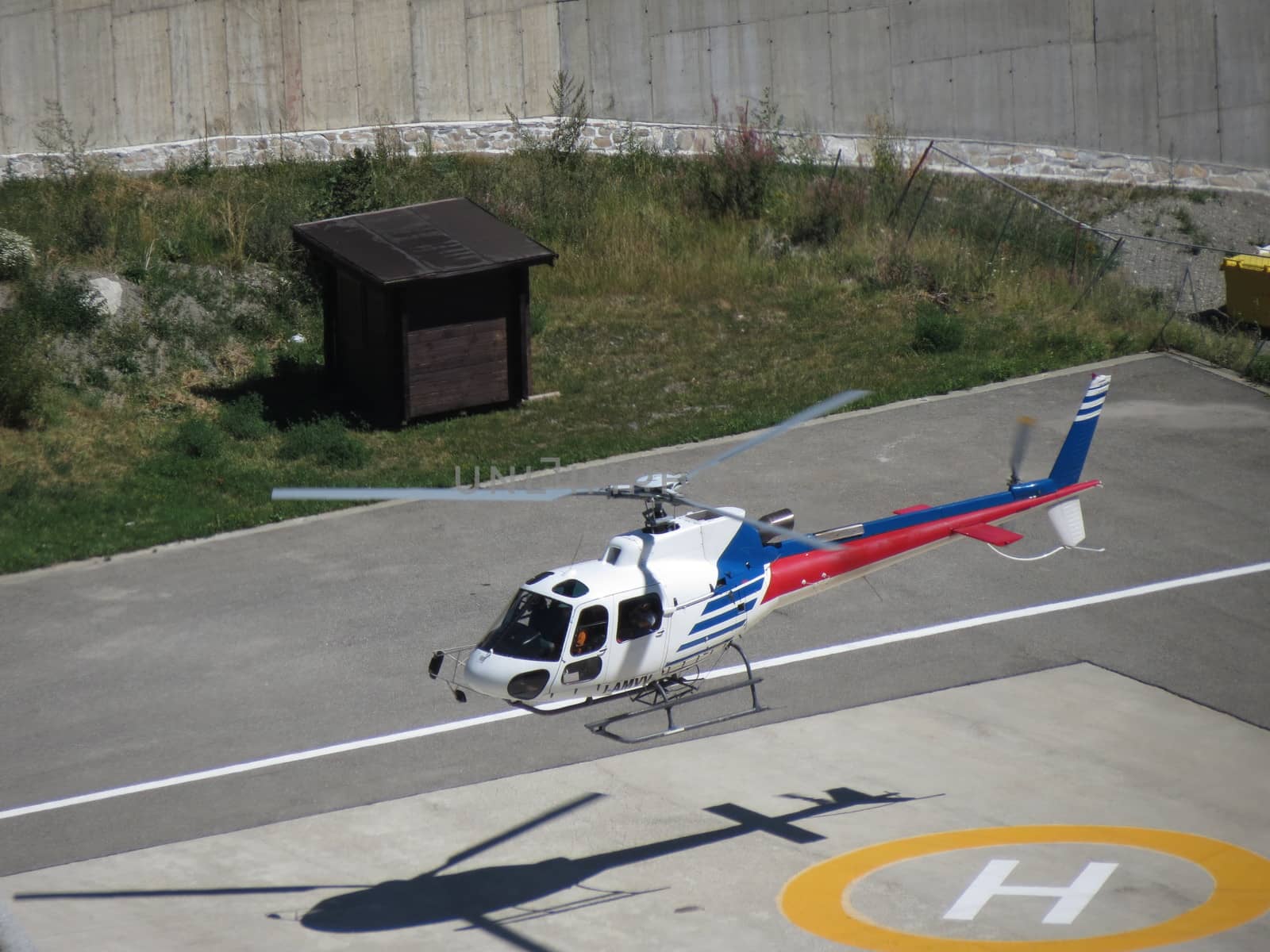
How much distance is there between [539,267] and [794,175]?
6.89 meters

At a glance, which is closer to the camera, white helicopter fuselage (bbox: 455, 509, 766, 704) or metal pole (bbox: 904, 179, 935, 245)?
white helicopter fuselage (bbox: 455, 509, 766, 704)

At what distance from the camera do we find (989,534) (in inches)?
535

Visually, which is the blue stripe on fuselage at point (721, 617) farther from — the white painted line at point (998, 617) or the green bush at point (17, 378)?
the green bush at point (17, 378)

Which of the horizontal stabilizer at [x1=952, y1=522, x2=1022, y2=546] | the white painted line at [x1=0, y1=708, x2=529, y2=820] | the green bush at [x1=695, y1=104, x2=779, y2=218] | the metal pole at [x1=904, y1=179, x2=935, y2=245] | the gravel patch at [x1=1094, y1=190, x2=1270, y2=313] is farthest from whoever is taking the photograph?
the green bush at [x1=695, y1=104, x2=779, y2=218]

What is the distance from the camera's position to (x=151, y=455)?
865 inches

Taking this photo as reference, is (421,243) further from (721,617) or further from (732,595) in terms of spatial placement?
(721,617)

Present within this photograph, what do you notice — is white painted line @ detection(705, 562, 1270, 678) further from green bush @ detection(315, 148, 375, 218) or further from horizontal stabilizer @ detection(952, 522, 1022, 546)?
green bush @ detection(315, 148, 375, 218)

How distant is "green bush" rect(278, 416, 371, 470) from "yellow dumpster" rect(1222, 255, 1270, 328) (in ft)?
54.6

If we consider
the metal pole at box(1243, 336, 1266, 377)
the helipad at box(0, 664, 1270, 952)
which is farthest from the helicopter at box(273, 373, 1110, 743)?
the metal pole at box(1243, 336, 1266, 377)

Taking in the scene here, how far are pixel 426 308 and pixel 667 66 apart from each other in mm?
13716

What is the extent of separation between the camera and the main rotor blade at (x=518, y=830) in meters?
12.8

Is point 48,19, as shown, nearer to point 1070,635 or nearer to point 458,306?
point 458,306

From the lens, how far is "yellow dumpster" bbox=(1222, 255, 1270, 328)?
87.9 ft

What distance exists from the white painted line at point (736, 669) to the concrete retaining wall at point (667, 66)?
1802cm
